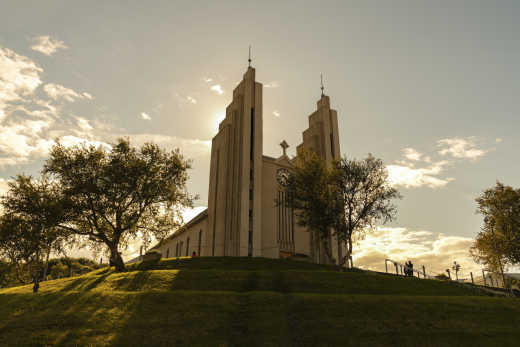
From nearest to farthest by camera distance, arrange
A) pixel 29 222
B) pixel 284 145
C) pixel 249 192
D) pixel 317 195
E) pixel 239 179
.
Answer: pixel 29 222 → pixel 317 195 → pixel 249 192 → pixel 239 179 → pixel 284 145

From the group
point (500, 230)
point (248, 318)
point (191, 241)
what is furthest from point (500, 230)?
point (191, 241)

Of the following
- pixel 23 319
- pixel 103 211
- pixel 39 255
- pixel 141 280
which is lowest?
pixel 23 319

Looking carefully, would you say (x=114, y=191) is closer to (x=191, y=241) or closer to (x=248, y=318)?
(x=248, y=318)

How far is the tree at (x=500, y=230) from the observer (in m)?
37.8

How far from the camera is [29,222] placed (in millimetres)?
27016

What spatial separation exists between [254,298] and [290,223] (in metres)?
31.0

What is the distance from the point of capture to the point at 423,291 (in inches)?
870

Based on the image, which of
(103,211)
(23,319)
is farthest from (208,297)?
(103,211)

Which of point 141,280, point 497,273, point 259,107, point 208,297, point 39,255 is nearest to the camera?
point 208,297

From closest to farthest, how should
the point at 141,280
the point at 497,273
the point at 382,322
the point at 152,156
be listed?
the point at 382,322 → the point at 141,280 → the point at 152,156 → the point at 497,273

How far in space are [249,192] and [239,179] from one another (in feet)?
7.10

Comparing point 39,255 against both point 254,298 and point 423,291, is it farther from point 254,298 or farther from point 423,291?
point 423,291

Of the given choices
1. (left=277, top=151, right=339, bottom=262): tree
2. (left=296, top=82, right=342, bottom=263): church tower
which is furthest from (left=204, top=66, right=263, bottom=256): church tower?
A: (left=296, top=82, right=342, bottom=263): church tower

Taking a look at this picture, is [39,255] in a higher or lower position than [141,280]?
higher
